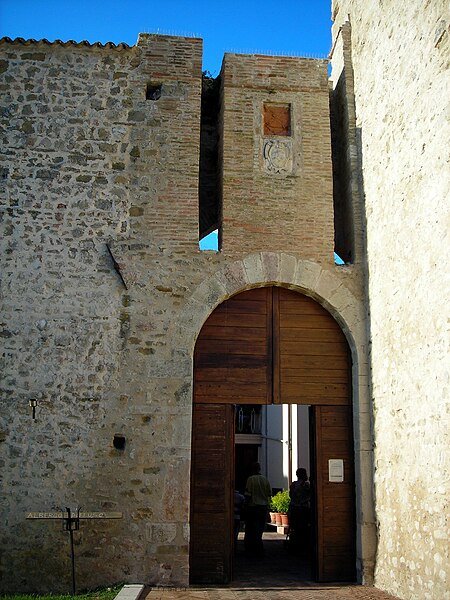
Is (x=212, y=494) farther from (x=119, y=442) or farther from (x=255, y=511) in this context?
(x=255, y=511)

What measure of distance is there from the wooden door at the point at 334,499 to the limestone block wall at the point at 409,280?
49 centimetres

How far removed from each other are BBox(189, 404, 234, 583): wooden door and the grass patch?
3.62 feet

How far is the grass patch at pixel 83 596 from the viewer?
719 cm

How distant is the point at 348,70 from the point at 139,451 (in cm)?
632

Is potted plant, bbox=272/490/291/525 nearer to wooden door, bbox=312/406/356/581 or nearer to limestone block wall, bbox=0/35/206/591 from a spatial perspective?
wooden door, bbox=312/406/356/581

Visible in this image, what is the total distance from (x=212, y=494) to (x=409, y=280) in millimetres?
3674

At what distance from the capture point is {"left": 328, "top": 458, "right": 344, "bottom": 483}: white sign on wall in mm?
8781

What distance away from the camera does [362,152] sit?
30.9 feet

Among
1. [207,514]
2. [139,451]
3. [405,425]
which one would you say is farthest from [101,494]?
[405,425]

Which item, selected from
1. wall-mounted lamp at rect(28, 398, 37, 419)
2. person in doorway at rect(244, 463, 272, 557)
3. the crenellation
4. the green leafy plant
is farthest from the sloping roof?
the green leafy plant

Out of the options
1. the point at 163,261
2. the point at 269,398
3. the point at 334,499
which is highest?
the point at 163,261

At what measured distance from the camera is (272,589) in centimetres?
812

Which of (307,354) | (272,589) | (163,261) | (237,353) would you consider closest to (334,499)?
(272,589)

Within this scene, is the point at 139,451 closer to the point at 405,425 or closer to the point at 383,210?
the point at 405,425
